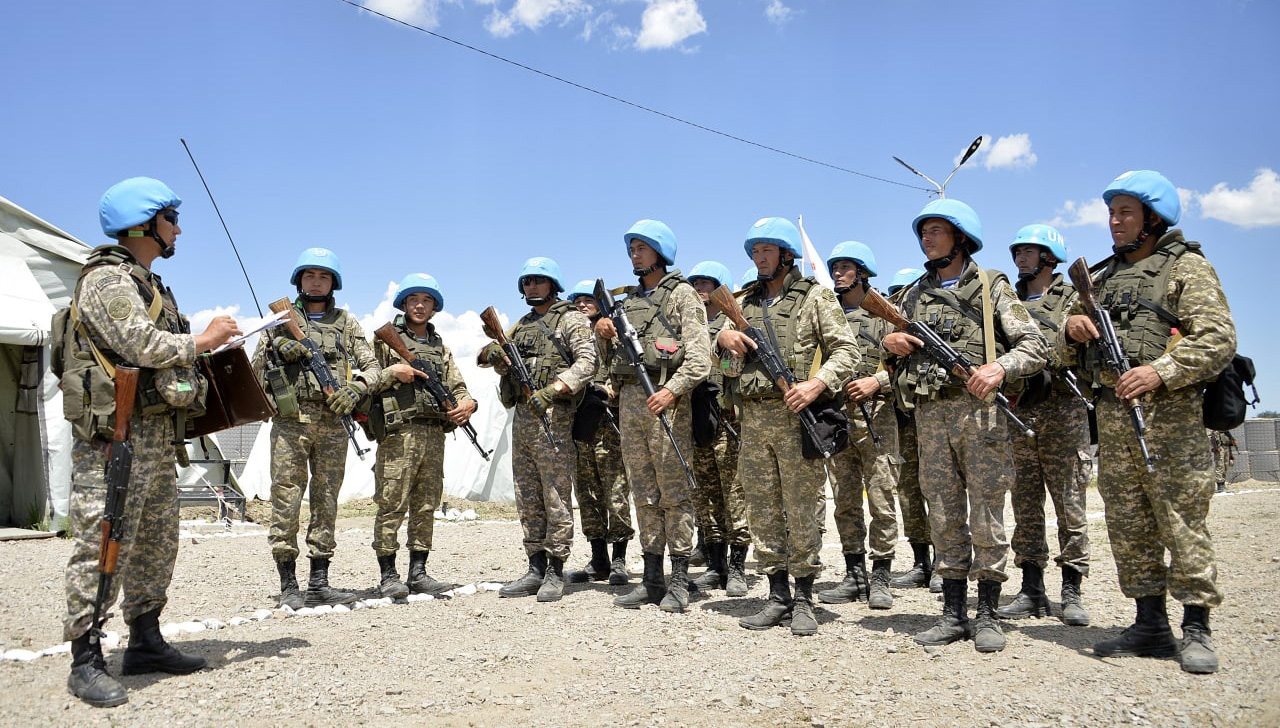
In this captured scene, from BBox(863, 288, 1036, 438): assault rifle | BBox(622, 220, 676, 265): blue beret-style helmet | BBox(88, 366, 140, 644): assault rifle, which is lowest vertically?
BBox(88, 366, 140, 644): assault rifle

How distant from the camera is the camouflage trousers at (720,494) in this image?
7.19 m

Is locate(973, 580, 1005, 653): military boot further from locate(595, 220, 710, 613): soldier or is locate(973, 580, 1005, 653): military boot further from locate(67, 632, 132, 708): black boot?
locate(67, 632, 132, 708): black boot

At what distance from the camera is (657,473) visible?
6238 millimetres

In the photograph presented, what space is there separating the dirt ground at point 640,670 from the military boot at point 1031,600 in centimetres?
12

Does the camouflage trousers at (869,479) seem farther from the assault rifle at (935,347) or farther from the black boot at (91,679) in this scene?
the black boot at (91,679)

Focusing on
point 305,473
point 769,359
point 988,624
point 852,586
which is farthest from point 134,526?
point 852,586

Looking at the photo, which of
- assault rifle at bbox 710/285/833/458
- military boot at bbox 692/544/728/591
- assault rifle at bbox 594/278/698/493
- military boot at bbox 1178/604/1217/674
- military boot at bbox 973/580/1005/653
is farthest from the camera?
military boot at bbox 692/544/728/591

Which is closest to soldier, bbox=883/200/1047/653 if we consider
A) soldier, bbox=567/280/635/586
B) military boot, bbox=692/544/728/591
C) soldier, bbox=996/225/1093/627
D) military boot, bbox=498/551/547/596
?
soldier, bbox=996/225/1093/627

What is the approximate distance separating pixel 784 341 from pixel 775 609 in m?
1.78

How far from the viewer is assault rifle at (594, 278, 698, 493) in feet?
20.0

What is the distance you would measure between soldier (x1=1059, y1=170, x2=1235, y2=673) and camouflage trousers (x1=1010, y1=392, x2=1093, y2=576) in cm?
94

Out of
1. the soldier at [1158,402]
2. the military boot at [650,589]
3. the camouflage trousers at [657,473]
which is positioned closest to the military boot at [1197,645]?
the soldier at [1158,402]

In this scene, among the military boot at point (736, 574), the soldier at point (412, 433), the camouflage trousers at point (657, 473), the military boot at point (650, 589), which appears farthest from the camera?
the soldier at point (412, 433)

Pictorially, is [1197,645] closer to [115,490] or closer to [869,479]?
[869,479]
